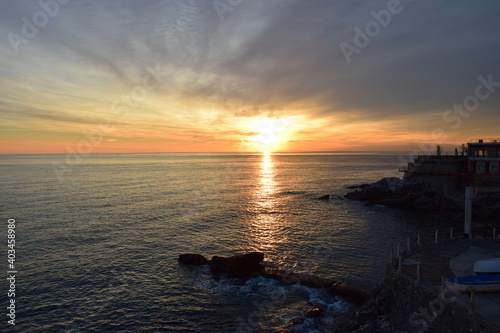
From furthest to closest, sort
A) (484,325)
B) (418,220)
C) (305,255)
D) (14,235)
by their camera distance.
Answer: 1. (418,220)
2. (14,235)
3. (305,255)
4. (484,325)

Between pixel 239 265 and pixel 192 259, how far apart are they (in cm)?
539

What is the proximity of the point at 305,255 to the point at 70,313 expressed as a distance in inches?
871

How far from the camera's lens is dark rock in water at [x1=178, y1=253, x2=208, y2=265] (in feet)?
95.2

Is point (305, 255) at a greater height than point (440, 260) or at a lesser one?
lesser

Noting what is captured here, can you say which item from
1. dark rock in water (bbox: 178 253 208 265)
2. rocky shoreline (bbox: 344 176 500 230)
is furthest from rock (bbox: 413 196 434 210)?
dark rock in water (bbox: 178 253 208 265)

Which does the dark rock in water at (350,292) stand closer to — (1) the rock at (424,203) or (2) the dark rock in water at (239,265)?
(2) the dark rock in water at (239,265)

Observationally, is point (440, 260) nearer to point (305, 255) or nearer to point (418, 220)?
point (305, 255)

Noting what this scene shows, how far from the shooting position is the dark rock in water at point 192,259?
29016 mm

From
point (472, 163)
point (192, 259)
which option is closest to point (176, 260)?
point (192, 259)

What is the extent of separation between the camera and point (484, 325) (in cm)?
1111

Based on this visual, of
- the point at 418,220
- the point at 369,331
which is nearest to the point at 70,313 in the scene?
the point at 369,331

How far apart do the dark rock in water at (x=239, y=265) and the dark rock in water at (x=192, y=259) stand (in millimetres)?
1803

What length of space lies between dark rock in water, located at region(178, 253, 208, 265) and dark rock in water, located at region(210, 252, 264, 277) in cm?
180

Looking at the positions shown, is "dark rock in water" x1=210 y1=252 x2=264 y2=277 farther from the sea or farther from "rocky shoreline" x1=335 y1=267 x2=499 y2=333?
"rocky shoreline" x1=335 y1=267 x2=499 y2=333
